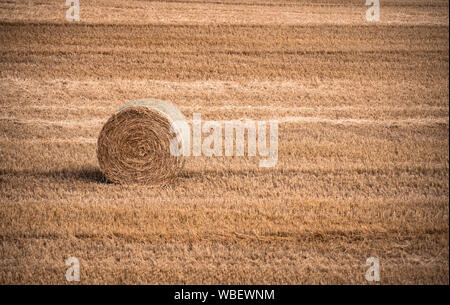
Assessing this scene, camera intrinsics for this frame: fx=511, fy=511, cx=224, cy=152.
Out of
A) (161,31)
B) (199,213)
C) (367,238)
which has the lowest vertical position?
(367,238)

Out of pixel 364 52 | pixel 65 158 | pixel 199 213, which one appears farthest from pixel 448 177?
pixel 364 52

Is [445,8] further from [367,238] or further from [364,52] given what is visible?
[367,238]

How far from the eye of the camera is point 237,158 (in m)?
9.16

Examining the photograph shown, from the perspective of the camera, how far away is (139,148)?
7.94 meters

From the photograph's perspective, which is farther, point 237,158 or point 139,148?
point 237,158

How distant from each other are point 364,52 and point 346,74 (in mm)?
1626

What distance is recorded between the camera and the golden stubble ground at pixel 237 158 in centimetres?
586

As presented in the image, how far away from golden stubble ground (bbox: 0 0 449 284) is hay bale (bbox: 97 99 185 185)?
27 cm

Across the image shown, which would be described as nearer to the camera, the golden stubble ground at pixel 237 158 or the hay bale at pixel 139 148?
the golden stubble ground at pixel 237 158

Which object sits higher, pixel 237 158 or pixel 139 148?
pixel 237 158

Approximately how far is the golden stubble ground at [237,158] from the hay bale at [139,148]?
0.27 meters

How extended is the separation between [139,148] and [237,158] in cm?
198

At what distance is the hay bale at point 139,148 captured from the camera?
7887mm

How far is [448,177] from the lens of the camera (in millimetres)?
8289
